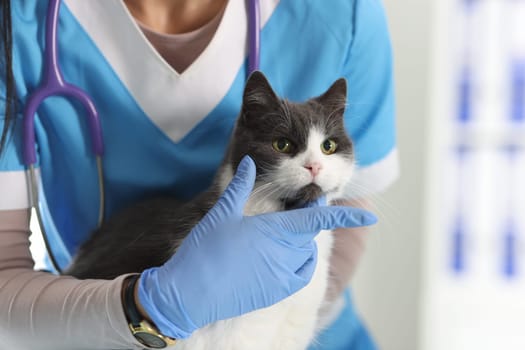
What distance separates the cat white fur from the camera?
0.72m

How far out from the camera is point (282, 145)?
0.75 metres

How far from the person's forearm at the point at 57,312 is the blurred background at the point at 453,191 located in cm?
76

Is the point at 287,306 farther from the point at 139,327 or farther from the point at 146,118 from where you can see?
the point at 146,118

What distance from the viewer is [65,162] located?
3.08 ft

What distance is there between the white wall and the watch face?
71cm

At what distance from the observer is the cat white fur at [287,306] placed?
2.37ft

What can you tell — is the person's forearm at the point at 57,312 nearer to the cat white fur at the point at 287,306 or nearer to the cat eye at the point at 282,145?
the cat white fur at the point at 287,306

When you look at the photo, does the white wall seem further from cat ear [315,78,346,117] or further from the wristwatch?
the wristwatch

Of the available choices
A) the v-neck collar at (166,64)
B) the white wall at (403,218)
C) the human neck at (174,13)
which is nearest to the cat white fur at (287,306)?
the v-neck collar at (166,64)

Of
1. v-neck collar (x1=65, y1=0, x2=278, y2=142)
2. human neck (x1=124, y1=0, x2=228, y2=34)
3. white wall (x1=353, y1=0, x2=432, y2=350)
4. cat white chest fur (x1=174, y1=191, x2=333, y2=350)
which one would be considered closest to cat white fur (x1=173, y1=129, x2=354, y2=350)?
cat white chest fur (x1=174, y1=191, x2=333, y2=350)

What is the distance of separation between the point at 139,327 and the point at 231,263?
14 centimetres

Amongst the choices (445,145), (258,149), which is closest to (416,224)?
(445,145)

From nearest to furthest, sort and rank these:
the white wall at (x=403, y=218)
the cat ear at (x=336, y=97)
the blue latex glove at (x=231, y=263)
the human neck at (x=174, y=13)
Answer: the blue latex glove at (x=231, y=263), the cat ear at (x=336, y=97), the human neck at (x=174, y=13), the white wall at (x=403, y=218)

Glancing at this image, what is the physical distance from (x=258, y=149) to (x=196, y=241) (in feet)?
0.47
